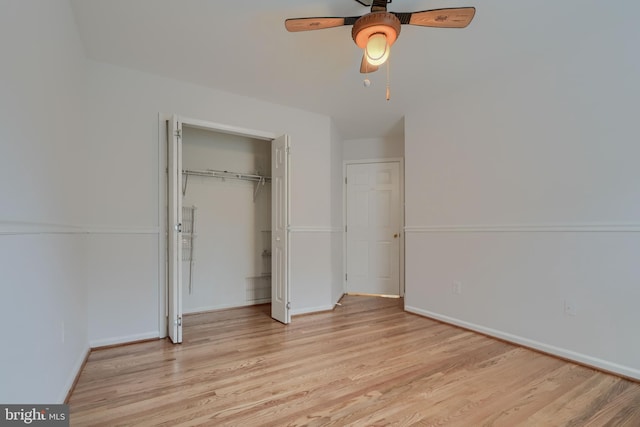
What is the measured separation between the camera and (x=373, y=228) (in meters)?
4.93

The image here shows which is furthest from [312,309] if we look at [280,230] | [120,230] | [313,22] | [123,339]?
[313,22]

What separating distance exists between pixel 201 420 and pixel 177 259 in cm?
149

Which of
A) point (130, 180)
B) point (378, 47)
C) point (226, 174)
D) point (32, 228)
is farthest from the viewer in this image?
point (226, 174)

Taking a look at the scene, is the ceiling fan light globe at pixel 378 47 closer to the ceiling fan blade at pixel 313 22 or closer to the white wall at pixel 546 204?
the ceiling fan blade at pixel 313 22

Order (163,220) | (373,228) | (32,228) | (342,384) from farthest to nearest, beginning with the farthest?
1. (373,228)
2. (163,220)
3. (342,384)
4. (32,228)

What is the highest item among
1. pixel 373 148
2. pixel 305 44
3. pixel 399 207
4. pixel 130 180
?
pixel 305 44

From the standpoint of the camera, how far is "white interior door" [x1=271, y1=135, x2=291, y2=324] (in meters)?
3.37

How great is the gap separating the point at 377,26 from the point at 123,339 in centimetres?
321

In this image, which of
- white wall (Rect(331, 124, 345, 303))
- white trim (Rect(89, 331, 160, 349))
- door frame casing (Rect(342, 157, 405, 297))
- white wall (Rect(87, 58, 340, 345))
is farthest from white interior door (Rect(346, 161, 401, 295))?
white trim (Rect(89, 331, 160, 349))

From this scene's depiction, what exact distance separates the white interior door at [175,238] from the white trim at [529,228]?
267cm

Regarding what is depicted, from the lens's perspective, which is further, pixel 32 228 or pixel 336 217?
pixel 336 217

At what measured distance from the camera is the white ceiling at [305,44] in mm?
2061

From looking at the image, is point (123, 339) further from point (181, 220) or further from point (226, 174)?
point (226, 174)

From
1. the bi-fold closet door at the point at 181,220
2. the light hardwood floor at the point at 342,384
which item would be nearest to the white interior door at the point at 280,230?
the bi-fold closet door at the point at 181,220
